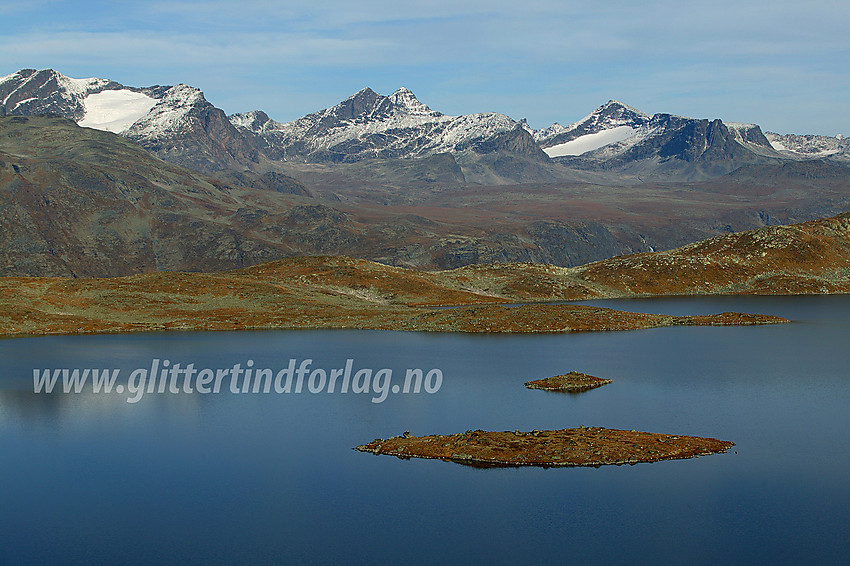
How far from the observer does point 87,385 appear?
3046 inches

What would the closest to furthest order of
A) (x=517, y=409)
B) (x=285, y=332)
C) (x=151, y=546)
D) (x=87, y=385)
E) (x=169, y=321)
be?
(x=151, y=546), (x=517, y=409), (x=87, y=385), (x=285, y=332), (x=169, y=321)

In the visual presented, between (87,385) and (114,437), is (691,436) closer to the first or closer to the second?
(114,437)

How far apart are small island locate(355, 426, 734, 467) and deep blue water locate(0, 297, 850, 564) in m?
1.17

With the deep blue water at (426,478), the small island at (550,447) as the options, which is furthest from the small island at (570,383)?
the small island at (550,447)

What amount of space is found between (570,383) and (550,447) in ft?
75.8

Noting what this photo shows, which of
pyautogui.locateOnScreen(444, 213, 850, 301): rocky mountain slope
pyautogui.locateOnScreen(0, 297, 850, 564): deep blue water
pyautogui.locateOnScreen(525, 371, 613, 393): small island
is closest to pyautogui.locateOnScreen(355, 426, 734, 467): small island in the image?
pyautogui.locateOnScreen(0, 297, 850, 564): deep blue water

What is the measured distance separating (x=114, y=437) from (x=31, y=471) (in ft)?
26.7

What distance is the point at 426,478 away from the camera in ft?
154

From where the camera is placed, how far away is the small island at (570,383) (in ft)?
237

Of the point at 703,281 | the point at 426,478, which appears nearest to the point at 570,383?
the point at 426,478

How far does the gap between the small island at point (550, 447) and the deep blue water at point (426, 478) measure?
117cm

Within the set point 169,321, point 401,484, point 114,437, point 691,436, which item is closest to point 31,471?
point 114,437

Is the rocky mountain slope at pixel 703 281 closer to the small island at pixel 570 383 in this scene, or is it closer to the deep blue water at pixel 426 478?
the deep blue water at pixel 426 478

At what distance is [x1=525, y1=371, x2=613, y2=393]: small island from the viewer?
7231cm
